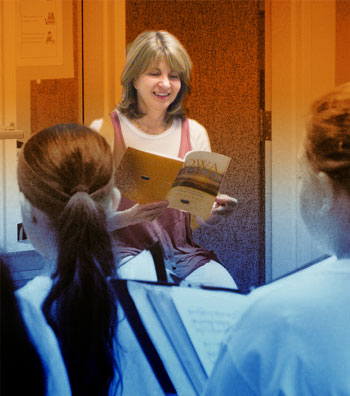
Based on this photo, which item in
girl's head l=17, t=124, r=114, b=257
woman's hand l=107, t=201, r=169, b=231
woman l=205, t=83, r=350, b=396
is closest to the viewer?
woman l=205, t=83, r=350, b=396

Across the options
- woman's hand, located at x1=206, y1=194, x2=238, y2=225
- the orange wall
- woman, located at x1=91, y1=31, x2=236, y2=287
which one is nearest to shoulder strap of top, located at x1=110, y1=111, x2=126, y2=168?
woman, located at x1=91, y1=31, x2=236, y2=287

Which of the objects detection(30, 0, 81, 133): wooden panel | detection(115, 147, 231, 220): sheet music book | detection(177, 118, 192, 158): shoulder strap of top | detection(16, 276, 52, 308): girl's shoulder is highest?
detection(30, 0, 81, 133): wooden panel

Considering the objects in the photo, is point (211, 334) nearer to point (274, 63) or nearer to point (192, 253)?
point (192, 253)

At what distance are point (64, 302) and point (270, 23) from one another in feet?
3.74

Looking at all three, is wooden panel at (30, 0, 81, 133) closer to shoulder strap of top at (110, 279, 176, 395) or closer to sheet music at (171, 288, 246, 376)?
shoulder strap of top at (110, 279, 176, 395)

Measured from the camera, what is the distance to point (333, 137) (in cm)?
138

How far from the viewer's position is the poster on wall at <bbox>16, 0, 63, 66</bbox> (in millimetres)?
1821

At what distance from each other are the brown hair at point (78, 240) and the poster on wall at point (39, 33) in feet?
0.85

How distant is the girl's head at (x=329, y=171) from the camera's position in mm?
1385

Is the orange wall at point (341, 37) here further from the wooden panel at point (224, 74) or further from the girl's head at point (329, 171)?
the girl's head at point (329, 171)

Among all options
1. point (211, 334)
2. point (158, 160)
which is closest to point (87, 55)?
point (158, 160)

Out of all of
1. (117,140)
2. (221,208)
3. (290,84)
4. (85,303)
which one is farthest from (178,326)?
(290,84)

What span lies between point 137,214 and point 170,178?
17cm

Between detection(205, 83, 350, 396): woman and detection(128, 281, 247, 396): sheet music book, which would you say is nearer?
detection(205, 83, 350, 396): woman
